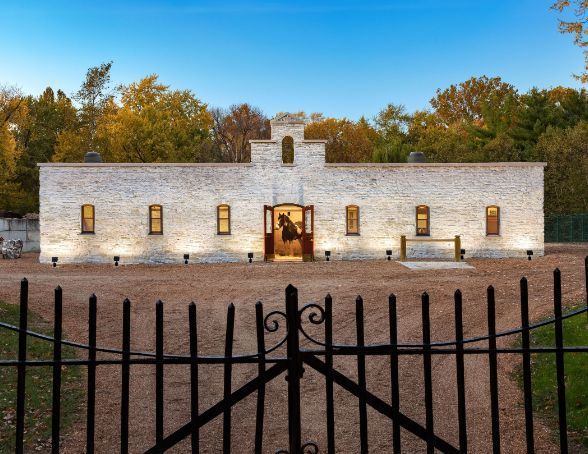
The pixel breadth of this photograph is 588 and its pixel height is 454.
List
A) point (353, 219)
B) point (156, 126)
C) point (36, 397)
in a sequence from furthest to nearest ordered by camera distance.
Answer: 1. point (156, 126)
2. point (353, 219)
3. point (36, 397)

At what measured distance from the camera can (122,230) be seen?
2633 cm

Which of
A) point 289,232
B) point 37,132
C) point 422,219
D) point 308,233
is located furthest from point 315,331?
point 37,132

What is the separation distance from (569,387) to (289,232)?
21.8 meters

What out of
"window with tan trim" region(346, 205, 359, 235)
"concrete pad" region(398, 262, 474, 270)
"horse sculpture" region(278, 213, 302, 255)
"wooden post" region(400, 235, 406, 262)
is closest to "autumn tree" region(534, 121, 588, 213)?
"wooden post" region(400, 235, 406, 262)

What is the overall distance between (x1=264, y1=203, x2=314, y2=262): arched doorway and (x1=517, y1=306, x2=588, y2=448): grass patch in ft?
57.6

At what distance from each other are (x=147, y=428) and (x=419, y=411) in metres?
3.18

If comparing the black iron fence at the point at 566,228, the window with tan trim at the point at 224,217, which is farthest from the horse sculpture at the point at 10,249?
the black iron fence at the point at 566,228

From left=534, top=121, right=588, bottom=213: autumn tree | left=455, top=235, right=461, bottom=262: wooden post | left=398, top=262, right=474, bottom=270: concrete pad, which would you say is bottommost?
left=398, top=262, right=474, bottom=270: concrete pad

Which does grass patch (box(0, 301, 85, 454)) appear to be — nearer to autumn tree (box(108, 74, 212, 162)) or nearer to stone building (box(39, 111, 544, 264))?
stone building (box(39, 111, 544, 264))

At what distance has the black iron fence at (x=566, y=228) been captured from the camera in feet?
127

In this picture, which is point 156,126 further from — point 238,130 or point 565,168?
point 565,168

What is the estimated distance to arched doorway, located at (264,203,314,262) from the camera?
26.4 m

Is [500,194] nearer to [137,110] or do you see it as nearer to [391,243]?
[391,243]

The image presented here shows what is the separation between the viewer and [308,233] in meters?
26.4
